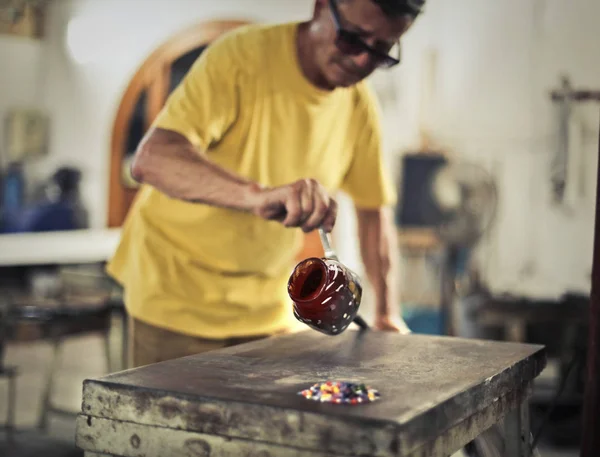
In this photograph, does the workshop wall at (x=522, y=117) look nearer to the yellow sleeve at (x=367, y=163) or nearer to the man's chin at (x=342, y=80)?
the yellow sleeve at (x=367, y=163)

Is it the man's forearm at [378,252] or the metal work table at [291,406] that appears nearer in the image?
the metal work table at [291,406]

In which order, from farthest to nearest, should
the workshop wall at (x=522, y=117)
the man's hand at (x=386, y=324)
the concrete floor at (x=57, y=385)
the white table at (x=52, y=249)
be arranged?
1. the white table at (x=52, y=249)
2. the workshop wall at (x=522, y=117)
3. the concrete floor at (x=57, y=385)
4. the man's hand at (x=386, y=324)

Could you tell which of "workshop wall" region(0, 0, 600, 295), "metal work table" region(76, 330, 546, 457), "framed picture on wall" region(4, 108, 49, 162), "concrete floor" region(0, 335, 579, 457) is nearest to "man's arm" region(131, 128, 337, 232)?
"metal work table" region(76, 330, 546, 457)

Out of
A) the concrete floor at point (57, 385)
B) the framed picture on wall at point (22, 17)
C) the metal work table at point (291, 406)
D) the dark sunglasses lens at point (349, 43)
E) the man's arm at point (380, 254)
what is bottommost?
the concrete floor at point (57, 385)

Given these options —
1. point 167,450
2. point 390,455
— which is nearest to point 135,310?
point 167,450

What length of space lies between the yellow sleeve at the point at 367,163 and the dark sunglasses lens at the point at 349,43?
1.14 feet

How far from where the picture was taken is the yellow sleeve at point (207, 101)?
6.97 ft

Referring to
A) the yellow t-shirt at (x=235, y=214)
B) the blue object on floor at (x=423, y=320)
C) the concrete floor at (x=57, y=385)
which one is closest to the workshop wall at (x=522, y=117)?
the blue object on floor at (x=423, y=320)

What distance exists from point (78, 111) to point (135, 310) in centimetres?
556

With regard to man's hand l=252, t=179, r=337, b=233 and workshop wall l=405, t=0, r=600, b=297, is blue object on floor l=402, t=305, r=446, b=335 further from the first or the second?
man's hand l=252, t=179, r=337, b=233

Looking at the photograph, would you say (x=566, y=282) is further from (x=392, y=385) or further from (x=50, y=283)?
(x=392, y=385)

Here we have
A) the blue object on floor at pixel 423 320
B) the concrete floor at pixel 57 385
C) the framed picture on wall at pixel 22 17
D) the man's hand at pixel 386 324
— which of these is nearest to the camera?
the man's hand at pixel 386 324

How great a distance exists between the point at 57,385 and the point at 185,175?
12.5 ft

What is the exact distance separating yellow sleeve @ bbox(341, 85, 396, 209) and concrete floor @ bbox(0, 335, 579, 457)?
Result: 5.93ft
